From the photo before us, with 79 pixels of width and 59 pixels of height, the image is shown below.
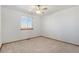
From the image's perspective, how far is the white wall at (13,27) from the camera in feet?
4.05

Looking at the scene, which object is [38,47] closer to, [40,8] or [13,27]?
[13,27]

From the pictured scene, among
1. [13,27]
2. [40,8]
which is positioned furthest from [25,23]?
[40,8]

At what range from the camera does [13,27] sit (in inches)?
50.5

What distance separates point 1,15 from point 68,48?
3.71 feet

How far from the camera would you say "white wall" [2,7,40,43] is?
4.05 ft

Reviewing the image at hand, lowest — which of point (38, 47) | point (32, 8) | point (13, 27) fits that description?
point (38, 47)

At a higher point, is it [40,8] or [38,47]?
[40,8]

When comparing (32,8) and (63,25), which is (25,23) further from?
(63,25)

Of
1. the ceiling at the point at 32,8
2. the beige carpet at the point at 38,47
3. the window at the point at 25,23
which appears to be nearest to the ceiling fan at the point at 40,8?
the ceiling at the point at 32,8

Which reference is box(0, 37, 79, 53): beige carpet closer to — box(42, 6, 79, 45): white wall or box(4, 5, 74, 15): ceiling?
box(42, 6, 79, 45): white wall

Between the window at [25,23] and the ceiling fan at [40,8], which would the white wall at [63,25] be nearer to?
the ceiling fan at [40,8]

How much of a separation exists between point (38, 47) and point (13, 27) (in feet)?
1.65

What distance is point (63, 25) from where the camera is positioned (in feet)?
4.47

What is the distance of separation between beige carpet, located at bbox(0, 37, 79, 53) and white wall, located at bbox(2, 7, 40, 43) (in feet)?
0.28
